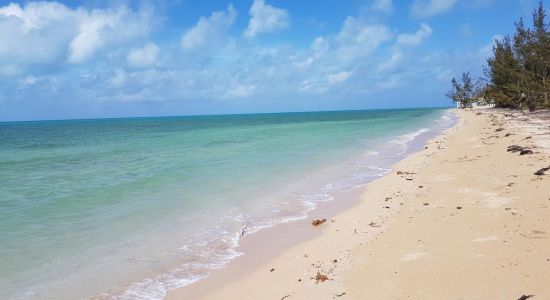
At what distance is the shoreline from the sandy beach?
2 cm

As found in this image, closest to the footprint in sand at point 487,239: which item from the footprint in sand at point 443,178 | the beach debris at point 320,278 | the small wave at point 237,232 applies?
the beach debris at point 320,278

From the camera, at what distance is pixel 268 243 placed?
346 inches

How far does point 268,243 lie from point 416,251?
323 cm

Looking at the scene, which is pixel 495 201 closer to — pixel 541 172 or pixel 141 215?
pixel 541 172

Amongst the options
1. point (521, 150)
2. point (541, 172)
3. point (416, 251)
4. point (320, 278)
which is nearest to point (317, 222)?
point (416, 251)

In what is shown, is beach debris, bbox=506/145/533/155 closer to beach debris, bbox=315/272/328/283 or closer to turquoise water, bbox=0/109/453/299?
turquoise water, bbox=0/109/453/299

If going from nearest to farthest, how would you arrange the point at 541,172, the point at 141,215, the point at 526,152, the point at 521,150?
the point at 541,172 → the point at 141,215 → the point at 526,152 → the point at 521,150

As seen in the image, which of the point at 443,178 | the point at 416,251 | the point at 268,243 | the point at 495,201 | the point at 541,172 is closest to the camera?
the point at 416,251

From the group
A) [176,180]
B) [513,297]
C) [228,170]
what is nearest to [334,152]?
[228,170]

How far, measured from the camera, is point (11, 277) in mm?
7293

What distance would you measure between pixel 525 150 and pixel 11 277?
1605 cm

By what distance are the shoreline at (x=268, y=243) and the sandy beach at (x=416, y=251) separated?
0.02 meters

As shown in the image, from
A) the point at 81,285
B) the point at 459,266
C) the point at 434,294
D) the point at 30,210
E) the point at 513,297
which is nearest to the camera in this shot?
the point at 513,297

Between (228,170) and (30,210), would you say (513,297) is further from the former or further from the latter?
(228,170)
